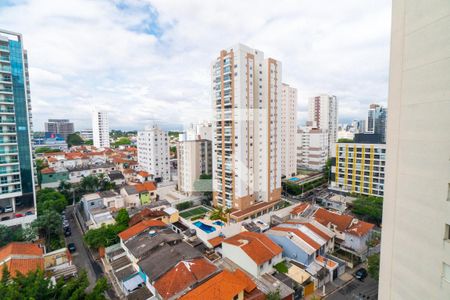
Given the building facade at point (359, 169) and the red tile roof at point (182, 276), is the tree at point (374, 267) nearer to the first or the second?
the red tile roof at point (182, 276)

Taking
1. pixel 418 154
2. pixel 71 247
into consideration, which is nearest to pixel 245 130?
pixel 418 154

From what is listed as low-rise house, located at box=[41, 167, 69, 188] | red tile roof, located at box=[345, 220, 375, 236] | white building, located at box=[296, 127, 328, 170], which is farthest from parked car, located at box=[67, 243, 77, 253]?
white building, located at box=[296, 127, 328, 170]

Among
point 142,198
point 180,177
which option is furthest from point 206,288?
point 180,177

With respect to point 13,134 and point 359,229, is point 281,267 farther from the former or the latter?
point 13,134

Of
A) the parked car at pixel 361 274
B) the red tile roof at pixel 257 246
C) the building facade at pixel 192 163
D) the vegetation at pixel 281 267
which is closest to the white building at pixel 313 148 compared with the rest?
the building facade at pixel 192 163

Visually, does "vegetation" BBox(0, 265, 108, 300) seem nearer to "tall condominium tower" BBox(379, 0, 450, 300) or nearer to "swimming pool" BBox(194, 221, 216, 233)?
"tall condominium tower" BBox(379, 0, 450, 300)
